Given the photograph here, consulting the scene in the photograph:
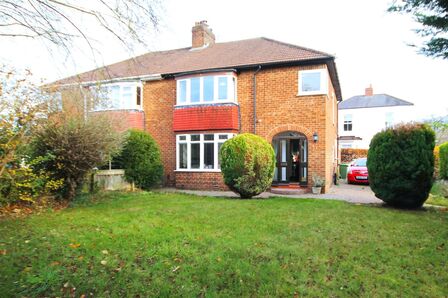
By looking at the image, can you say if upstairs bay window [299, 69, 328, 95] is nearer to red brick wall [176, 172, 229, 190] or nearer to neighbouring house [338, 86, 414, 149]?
red brick wall [176, 172, 229, 190]

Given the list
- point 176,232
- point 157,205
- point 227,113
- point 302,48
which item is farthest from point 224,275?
point 302,48

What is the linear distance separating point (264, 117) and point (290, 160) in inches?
94.7

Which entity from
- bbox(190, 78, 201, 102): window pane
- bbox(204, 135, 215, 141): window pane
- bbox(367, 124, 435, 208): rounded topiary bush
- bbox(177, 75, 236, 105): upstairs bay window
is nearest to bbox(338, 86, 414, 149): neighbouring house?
bbox(177, 75, 236, 105): upstairs bay window

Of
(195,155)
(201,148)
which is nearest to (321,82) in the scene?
(201,148)

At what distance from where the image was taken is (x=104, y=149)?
9.48m

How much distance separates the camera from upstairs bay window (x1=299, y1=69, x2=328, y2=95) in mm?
12758

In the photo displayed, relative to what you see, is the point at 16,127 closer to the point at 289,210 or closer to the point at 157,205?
the point at 157,205

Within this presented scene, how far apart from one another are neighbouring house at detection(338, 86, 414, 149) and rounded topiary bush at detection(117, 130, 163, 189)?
2391 cm

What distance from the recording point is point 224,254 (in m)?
4.82

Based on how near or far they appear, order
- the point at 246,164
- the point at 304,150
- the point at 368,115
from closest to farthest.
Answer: the point at 246,164 < the point at 304,150 < the point at 368,115

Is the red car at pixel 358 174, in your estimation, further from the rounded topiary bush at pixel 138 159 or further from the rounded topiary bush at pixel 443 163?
the rounded topiary bush at pixel 138 159

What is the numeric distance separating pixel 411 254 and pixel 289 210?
337cm

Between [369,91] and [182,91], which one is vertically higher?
[369,91]

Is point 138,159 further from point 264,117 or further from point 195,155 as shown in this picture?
point 264,117
